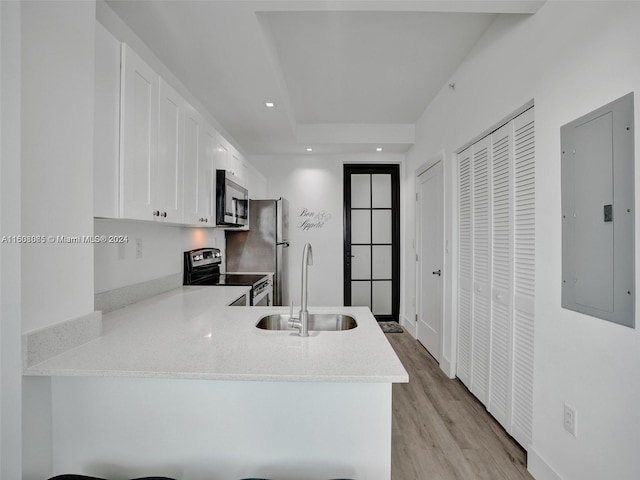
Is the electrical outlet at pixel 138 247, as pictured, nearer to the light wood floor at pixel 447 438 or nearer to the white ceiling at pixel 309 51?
the white ceiling at pixel 309 51

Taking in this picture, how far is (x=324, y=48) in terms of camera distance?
249 centimetres

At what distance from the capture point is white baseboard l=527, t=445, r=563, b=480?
1.58 metres

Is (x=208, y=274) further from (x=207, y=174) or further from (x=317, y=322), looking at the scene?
(x=317, y=322)

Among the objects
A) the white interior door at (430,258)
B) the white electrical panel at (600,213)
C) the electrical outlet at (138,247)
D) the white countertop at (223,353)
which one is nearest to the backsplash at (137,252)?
the electrical outlet at (138,247)

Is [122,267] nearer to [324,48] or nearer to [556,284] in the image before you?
[324,48]

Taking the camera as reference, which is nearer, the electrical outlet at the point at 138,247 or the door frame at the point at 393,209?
the electrical outlet at the point at 138,247

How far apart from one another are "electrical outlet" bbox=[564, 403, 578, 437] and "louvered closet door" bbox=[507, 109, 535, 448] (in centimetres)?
33

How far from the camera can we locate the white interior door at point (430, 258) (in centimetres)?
326

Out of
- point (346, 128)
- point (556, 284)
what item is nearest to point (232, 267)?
point (346, 128)

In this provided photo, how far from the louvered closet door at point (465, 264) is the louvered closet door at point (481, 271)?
69 millimetres

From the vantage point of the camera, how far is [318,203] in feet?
15.6

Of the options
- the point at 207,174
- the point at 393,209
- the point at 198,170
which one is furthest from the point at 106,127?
the point at 393,209

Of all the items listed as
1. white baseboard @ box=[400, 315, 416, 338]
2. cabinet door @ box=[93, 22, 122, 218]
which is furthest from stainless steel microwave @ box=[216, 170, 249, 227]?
white baseboard @ box=[400, 315, 416, 338]

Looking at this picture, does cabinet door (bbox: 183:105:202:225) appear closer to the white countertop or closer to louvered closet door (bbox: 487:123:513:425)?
the white countertop
